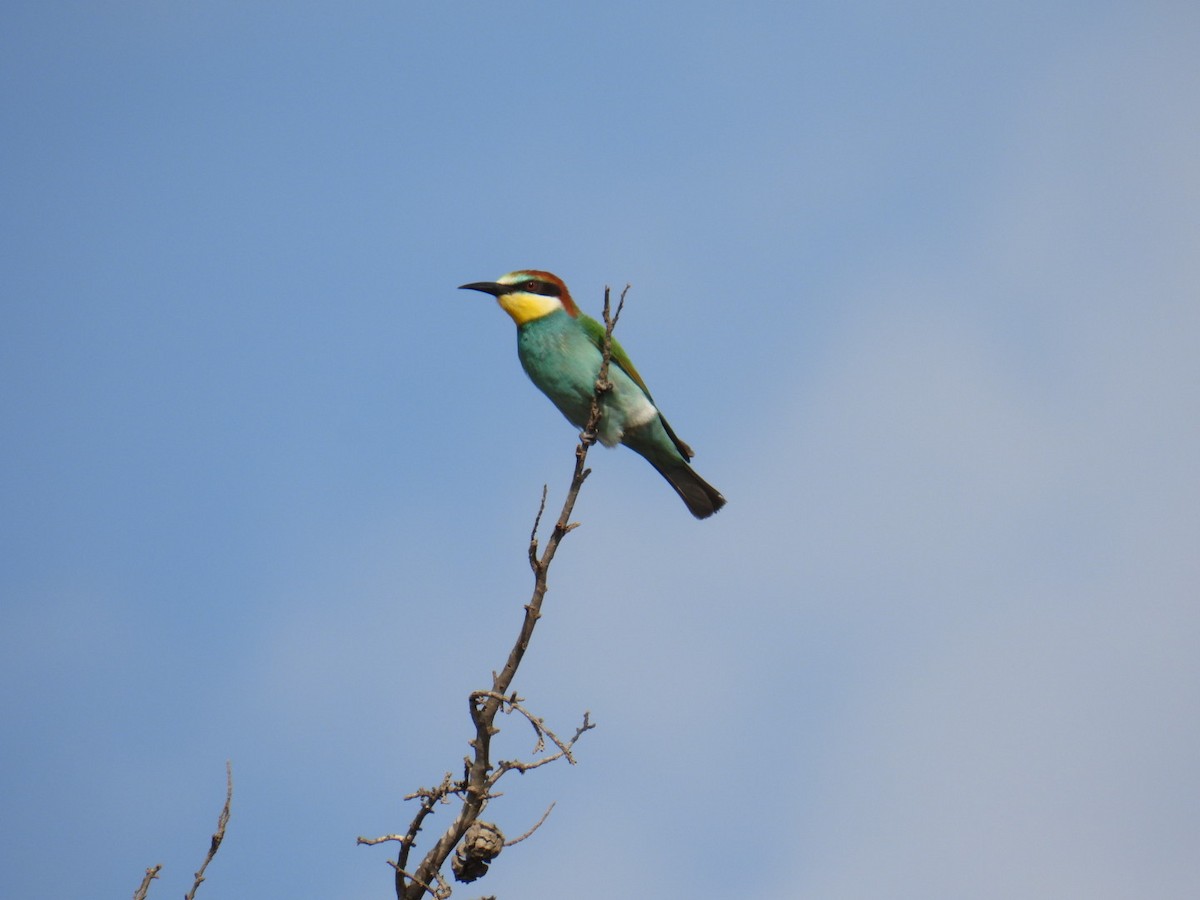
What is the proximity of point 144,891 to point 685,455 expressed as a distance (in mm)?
4556

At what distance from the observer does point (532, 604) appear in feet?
10.9

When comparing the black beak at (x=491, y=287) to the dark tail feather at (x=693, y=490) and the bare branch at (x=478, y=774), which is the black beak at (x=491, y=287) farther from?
the bare branch at (x=478, y=774)

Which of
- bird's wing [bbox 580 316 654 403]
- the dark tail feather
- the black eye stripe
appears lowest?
the dark tail feather

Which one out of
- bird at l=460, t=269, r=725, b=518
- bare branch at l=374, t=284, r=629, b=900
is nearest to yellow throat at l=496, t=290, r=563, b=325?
bird at l=460, t=269, r=725, b=518

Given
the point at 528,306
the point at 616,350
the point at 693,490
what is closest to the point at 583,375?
the point at 616,350

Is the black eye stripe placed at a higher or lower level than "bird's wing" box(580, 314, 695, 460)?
higher

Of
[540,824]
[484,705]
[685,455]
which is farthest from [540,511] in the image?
[685,455]

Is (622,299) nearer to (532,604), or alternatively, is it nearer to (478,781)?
(532,604)

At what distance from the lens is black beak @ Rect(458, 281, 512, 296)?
6.80 meters

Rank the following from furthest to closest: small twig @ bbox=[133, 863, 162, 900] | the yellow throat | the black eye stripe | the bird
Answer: the black eye stripe, the yellow throat, the bird, small twig @ bbox=[133, 863, 162, 900]

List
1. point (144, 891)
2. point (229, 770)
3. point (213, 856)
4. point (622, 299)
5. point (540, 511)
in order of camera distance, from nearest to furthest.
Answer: point (144, 891) < point (213, 856) < point (229, 770) < point (540, 511) < point (622, 299)

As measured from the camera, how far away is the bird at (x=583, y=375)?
630cm

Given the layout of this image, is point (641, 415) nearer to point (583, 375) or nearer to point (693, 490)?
point (583, 375)

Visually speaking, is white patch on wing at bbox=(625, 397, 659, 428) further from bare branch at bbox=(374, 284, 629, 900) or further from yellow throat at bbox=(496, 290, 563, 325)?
bare branch at bbox=(374, 284, 629, 900)
